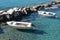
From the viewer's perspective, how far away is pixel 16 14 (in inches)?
1645

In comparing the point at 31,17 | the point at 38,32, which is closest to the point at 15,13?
the point at 31,17

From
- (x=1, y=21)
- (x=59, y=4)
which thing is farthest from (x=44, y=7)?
(x=1, y=21)

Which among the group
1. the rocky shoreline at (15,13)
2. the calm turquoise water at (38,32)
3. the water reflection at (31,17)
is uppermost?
the rocky shoreline at (15,13)

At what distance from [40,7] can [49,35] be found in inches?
712

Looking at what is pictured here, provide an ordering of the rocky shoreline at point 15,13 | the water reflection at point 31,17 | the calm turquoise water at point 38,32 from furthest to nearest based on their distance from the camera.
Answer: the water reflection at point 31,17
the rocky shoreline at point 15,13
the calm turquoise water at point 38,32

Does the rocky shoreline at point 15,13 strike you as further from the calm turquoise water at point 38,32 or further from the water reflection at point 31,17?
the calm turquoise water at point 38,32

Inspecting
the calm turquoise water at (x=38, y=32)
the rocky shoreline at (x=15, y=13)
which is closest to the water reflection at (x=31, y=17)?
the calm turquoise water at (x=38, y=32)

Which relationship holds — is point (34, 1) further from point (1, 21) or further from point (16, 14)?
point (1, 21)

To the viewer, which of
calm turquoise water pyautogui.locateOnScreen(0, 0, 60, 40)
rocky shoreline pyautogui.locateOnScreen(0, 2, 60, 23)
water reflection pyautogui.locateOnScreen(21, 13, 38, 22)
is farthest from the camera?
water reflection pyautogui.locateOnScreen(21, 13, 38, 22)

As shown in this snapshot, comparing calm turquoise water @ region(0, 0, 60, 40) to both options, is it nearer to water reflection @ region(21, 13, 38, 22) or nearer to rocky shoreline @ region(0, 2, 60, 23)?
water reflection @ region(21, 13, 38, 22)

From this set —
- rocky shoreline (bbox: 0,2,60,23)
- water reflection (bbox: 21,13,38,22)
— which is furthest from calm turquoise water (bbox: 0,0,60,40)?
rocky shoreline (bbox: 0,2,60,23)

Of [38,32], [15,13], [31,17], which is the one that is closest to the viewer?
[38,32]

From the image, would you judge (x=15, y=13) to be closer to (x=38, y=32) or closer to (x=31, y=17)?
(x=31, y=17)

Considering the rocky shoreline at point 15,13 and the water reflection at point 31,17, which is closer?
the rocky shoreline at point 15,13
